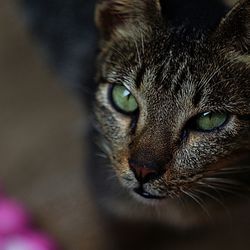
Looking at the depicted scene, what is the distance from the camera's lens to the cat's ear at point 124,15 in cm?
105

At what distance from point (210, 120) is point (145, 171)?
0.43ft

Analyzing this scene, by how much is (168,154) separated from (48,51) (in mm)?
732

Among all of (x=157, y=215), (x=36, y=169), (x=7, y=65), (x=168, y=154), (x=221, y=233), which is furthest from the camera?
(x=7, y=65)

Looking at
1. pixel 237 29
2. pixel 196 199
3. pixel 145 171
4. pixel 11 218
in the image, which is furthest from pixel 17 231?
pixel 237 29

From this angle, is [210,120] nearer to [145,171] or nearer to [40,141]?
[145,171]

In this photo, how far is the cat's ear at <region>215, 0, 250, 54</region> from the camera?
94 cm

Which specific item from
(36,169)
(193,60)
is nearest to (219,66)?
(193,60)

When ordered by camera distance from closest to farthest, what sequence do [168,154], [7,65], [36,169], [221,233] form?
[168,154] → [221,233] → [36,169] → [7,65]

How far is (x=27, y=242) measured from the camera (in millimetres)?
1541

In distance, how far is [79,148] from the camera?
170 centimetres

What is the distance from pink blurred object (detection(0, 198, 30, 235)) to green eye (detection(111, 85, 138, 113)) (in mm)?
592

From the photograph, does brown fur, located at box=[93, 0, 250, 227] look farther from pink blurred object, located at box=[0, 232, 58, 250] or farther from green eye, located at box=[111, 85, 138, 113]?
pink blurred object, located at box=[0, 232, 58, 250]

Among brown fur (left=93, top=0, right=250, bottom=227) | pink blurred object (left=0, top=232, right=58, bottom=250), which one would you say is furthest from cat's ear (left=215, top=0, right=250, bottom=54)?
pink blurred object (left=0, top=232, right=58, bottom=250)

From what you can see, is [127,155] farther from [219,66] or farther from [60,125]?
[60,125]
